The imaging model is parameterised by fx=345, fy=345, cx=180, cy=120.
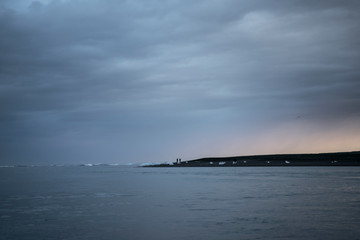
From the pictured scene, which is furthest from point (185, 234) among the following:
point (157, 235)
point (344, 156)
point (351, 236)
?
point (344, 156)

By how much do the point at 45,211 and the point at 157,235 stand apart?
10111 mm

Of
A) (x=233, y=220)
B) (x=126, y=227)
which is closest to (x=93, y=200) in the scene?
(x=126, y=227)

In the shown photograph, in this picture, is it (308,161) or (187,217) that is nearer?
(187,217)

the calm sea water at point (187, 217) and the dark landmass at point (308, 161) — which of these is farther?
the dark landmass at point (308, 161)

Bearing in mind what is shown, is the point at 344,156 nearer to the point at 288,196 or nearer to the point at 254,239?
the point at 288,196

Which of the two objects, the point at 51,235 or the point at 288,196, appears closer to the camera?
the point at 51,235

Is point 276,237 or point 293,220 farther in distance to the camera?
point 293,220

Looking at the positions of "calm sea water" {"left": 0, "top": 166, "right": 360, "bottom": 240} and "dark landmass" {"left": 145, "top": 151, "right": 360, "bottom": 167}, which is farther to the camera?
"dark landmass" {"left": 145, "top": 151, "right": 360, "bottom": 167}

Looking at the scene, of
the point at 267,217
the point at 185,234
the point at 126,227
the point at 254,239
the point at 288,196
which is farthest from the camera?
the point at 288,196

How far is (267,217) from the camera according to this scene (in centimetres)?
1847

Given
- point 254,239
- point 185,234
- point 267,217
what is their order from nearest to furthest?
1. point 254,239
2. point 185,234
3. point 267,217

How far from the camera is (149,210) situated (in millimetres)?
21781

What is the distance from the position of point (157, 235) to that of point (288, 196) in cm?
1534

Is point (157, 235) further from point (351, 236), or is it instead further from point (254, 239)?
point (351, 236)
